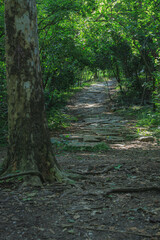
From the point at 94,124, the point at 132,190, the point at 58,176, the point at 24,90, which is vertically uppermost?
the point at 24,90

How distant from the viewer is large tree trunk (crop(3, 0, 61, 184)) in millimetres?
3705

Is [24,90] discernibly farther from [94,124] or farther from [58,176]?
[94,124]

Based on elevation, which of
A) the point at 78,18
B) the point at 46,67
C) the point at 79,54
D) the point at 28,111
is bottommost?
the point at 28,111

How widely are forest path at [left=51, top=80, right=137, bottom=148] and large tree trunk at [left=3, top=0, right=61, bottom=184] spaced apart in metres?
4.23

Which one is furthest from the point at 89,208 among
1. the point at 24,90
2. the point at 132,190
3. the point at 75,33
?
the point at 75,33

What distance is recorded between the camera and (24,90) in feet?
12.1

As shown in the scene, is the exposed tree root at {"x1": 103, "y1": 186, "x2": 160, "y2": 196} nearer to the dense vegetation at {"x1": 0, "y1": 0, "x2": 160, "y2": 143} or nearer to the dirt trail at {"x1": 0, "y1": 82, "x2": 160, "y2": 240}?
the dirt trail at {"x1": 0, "y1": 82, "x2": 160, "y2": 240}

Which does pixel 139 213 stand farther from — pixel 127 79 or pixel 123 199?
pixel 127 79

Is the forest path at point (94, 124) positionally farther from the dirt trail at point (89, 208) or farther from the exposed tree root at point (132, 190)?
the exposed tree root at point (132, 190)

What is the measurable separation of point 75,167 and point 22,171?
5.87ft

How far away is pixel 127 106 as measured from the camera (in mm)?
17625

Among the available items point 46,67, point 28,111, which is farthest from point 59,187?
point 46,67

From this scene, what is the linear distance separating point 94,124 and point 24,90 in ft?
31.1

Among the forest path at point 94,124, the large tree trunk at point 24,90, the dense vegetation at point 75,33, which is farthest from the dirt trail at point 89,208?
the dense vegetation at point 75,33
